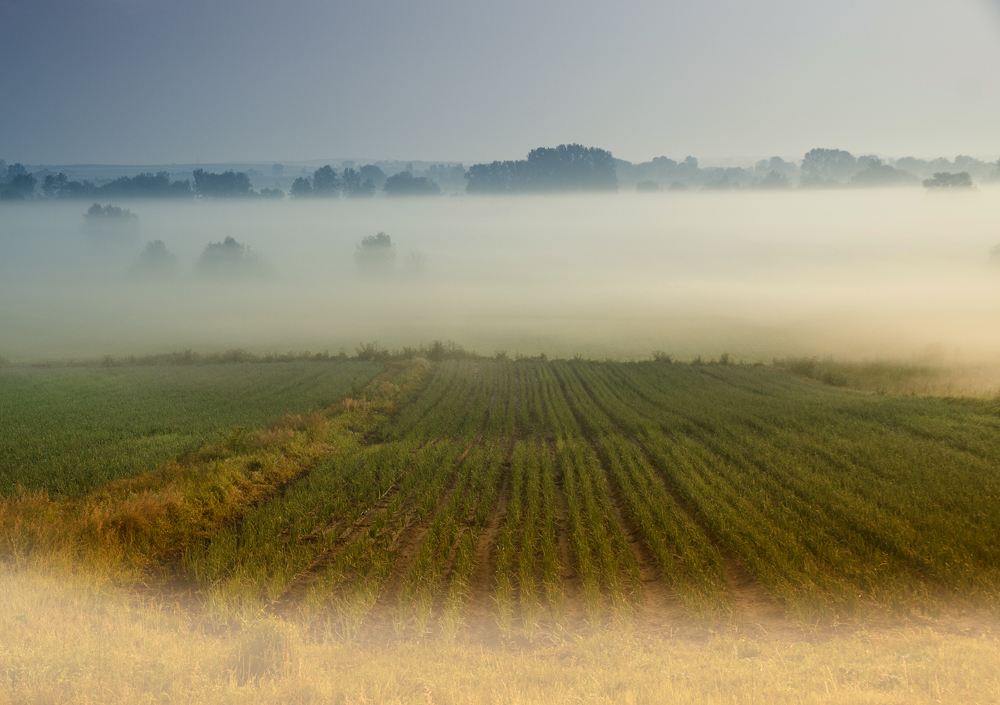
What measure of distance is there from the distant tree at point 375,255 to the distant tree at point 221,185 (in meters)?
52.0

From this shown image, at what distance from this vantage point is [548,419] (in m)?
29.4

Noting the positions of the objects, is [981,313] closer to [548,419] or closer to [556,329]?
[556,329]

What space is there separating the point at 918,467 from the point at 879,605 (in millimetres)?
9327

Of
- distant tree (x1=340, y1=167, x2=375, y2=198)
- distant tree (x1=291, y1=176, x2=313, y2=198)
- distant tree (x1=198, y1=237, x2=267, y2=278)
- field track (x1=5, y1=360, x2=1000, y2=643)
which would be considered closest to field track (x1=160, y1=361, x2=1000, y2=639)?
field track (x1=5, y1=360, x2=1000, y2=643)

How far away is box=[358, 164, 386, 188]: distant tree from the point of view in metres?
176

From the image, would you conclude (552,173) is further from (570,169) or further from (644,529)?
(644,529)

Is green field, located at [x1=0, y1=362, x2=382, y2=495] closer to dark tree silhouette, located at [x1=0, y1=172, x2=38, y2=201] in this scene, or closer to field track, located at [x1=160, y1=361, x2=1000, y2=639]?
field track, located at [x1=160, y1=361, x2=1000, y2=639]

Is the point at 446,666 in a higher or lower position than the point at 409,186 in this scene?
lower

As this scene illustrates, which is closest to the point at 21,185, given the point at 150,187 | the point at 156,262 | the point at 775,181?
the point at 150,187

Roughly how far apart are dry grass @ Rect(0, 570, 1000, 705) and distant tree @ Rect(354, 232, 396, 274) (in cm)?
12995

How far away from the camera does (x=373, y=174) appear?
180000 millimetres

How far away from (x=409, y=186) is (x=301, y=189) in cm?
3340

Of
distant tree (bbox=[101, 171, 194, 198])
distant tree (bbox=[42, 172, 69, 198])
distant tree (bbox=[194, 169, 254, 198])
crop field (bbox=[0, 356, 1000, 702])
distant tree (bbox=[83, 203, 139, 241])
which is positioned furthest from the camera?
distant tree (bbox=[194, 169, 254, 198])

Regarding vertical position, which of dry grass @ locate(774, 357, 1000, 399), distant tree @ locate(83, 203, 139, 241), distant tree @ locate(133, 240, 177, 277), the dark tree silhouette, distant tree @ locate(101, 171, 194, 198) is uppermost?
distant tree @ locate(101, 171, 194, 198)
